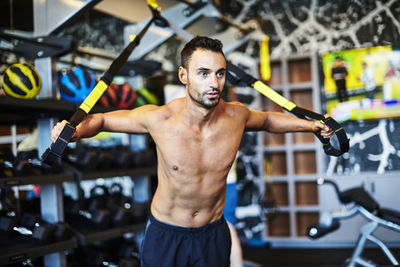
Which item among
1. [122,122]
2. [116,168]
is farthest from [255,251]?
[122,122]

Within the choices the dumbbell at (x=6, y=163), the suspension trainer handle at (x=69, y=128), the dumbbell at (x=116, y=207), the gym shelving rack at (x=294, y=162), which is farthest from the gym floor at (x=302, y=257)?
the suspension trainer handle at (x=69, y=128)

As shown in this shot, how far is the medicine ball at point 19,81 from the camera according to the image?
8.90 feet

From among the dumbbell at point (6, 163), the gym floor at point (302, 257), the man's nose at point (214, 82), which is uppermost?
the man's nose at point (214, 82)

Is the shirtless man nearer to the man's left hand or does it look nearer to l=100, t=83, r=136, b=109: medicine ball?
the man's left hand

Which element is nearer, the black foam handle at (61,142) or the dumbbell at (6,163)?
the black foam handle at (61,142)

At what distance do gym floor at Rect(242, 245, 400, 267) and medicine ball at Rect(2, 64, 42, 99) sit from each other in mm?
2847

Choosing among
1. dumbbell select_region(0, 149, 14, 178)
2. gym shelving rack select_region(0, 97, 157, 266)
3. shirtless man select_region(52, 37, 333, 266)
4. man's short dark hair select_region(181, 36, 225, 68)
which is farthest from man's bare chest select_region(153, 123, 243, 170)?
dumbbell select_region(0, 149, 14, 178)

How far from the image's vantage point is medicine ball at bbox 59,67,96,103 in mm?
3084

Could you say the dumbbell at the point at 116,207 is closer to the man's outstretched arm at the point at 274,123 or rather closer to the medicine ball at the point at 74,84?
the medicine ball at the point at 74,84

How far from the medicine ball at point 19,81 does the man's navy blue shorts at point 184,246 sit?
131cm

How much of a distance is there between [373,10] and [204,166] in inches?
150

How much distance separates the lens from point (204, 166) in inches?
83.0

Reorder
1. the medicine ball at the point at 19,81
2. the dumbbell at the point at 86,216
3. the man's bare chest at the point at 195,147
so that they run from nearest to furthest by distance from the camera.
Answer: the man's bare chest at the point at 195,147, the medicine ball at the point at 19,81, the dumbbell at the point at 86,216

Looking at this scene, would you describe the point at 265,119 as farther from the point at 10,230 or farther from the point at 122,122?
the point at 10,230
